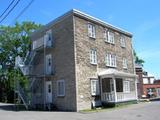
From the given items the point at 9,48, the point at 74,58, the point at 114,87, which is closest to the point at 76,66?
the point at 74,58

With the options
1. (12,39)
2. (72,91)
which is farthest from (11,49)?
(72,91)

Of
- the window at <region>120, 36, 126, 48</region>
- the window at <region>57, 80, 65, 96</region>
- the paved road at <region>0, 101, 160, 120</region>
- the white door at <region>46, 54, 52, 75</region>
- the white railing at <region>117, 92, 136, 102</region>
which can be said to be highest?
the window at <region>120, 36, 126, 48</region>

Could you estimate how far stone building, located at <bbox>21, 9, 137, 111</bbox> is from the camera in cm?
2433

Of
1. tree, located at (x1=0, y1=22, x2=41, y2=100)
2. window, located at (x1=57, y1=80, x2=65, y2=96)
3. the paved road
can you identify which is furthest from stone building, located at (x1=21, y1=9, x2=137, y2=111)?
tree, located at (x1=0, y1=22, x2=41, y2=100)

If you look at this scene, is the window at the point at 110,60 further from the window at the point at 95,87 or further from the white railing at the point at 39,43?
the white railing at the point at 39,43

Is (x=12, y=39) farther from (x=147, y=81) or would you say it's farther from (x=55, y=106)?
(x=147, y=81)

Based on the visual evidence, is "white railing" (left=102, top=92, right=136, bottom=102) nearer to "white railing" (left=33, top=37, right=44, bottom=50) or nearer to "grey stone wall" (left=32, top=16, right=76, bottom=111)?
"grey stone wall" (left=32, top=16, right=76, bottom=111)

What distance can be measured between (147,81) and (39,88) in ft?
136

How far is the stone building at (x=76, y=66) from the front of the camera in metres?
24.3

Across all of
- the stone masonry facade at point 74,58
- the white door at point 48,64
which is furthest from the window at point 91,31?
the white door at point 48,64

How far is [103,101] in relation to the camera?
26.1 metres

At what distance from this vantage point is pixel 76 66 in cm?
2395

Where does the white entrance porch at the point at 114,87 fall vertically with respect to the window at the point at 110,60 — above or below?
below

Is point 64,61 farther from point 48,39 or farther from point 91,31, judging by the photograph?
point 91,31
